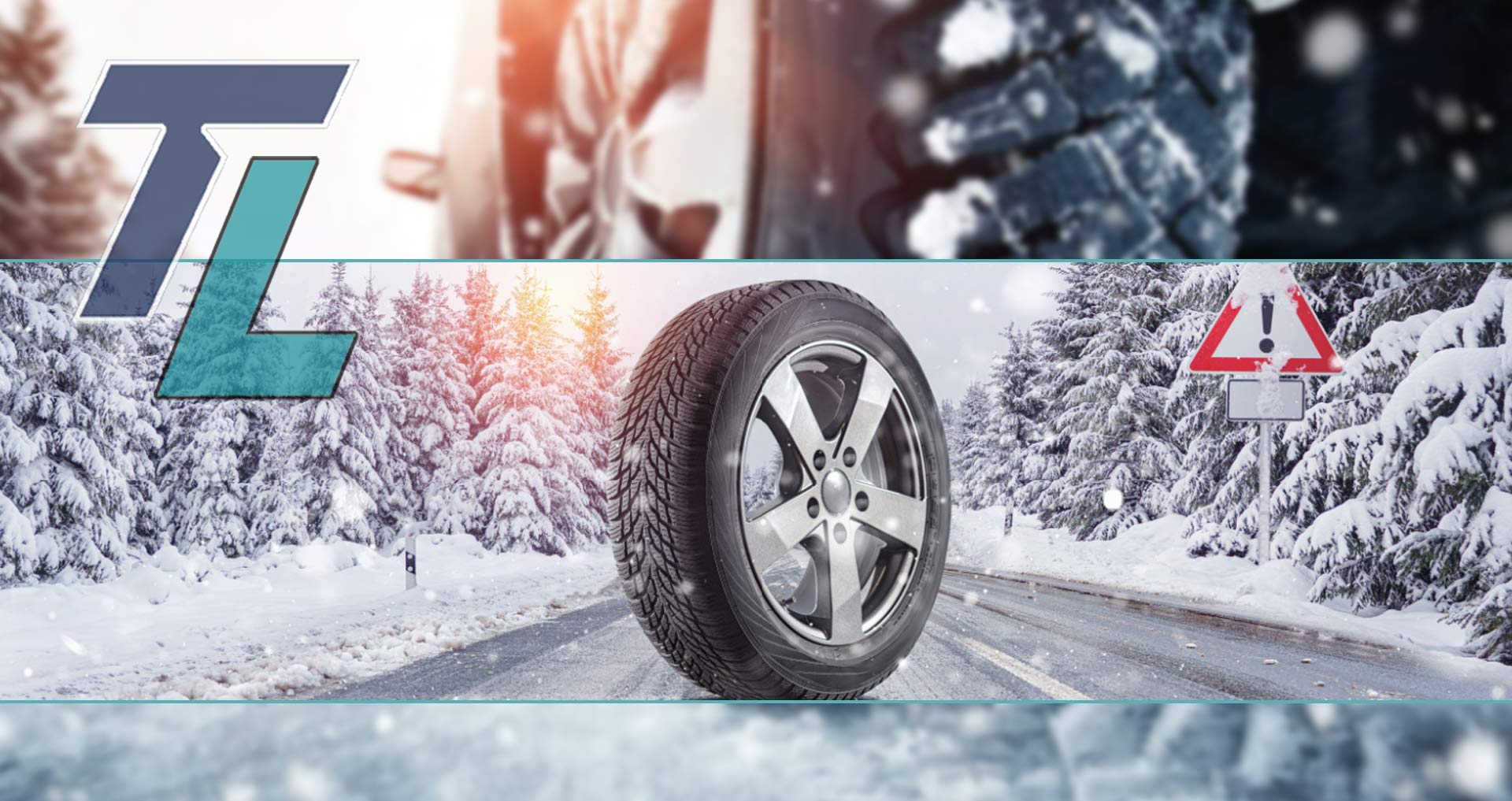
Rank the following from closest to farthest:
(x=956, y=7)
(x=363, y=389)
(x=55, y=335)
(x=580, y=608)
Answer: (x=956, y=7), (x=580, y=608), (x=55, y=335), (x=363, y=389)

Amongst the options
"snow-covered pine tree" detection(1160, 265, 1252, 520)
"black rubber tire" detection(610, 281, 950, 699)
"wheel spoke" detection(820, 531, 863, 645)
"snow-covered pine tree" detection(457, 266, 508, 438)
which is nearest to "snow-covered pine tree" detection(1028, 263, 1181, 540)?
"snow-covered pine tree" detection(1160, 265, 1252, 520)

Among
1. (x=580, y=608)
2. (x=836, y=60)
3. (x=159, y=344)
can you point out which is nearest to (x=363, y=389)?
(x=159, y=344)

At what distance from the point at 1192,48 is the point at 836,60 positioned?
873mm

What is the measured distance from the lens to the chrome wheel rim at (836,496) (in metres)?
2.36

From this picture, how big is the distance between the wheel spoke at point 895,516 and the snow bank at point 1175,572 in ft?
0.76

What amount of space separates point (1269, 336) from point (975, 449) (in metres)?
1.23

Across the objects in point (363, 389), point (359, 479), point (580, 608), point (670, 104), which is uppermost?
point (670, 104)

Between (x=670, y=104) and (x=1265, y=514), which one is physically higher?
(x=670, y=104)

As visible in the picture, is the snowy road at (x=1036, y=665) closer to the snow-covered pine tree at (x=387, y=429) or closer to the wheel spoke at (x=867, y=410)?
the wheel spoke at (x=867, y=410)

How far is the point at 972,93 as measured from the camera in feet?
7.37

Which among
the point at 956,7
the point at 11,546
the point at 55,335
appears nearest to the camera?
the point at 956,7

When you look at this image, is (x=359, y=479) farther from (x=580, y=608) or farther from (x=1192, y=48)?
(x=1192, y=48)

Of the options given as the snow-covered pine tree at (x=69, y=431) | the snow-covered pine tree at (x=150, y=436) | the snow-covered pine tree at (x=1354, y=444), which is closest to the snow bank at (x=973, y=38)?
the snow-covered pine tree at (x=1354, y=444)

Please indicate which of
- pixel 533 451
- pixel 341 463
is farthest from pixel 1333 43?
pixel 341 463
